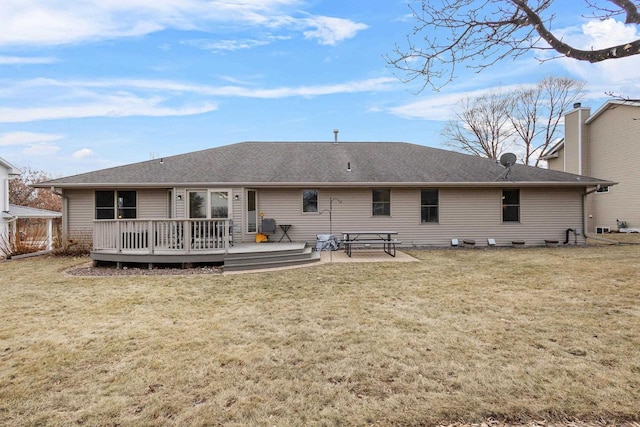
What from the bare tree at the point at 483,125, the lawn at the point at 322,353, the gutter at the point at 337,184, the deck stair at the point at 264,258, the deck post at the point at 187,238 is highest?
the bare tree at the point at 483,125

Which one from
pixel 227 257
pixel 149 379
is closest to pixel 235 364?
pixel 149 379

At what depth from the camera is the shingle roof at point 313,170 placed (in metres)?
Answer: 12.2

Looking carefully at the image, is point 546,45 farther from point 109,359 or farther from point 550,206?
point 550,206

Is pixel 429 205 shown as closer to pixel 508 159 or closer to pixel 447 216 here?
pixel 447 216

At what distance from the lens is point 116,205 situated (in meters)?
12.6

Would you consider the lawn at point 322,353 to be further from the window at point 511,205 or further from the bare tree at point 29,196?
the bare tree at point 29,196

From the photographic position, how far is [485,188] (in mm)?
13031

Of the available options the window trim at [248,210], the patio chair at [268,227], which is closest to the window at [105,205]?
the window trim at [248,210]

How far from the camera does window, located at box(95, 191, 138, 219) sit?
493 inches

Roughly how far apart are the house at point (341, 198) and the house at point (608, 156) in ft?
22.3

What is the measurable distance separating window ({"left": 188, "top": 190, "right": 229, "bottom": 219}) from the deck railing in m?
2.43

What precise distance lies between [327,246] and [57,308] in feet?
27.0

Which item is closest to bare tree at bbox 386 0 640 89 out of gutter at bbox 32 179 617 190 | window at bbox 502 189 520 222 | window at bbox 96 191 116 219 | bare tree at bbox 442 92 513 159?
gutter at bbox 32 179 617 190

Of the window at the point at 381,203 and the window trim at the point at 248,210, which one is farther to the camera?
the window at the point at 381,203
